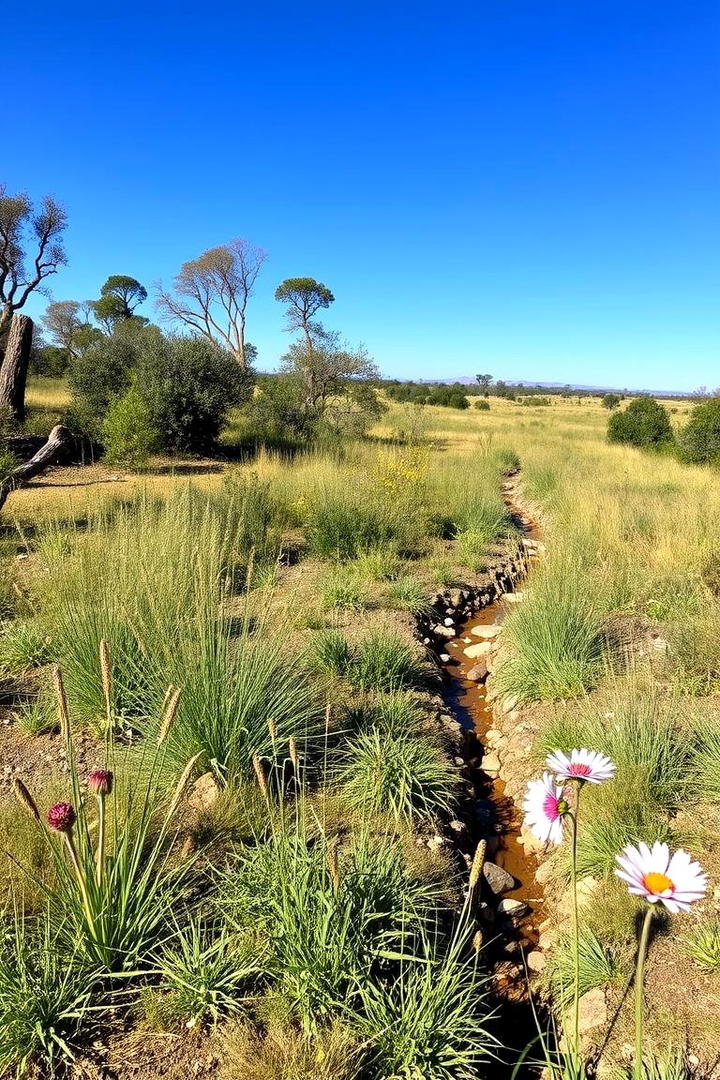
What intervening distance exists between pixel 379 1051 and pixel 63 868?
1.12m

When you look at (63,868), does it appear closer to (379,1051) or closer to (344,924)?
(344,924)

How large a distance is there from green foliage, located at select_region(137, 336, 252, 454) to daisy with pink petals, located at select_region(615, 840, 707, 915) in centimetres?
1392

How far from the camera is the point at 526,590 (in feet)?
19.5

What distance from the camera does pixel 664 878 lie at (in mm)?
1174

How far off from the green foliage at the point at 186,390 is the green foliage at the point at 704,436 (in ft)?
36.9

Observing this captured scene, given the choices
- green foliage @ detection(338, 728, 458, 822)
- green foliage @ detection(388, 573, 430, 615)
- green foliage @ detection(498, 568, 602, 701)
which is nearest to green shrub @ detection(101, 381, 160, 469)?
green foliage @ detection(388, 573, 430, 615)

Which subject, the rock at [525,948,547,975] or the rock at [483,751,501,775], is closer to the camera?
the rock at [525,948,547,975]

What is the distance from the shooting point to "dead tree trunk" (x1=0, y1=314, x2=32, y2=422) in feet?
40.2

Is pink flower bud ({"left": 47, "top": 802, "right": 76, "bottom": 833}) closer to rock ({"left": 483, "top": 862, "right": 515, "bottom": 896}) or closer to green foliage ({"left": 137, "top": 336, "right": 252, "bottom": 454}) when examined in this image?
rock ({"left": 483, "top": 862, "right": 515, "bottom": 896})

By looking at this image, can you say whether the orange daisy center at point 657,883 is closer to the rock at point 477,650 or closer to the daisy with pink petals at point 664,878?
the daisy with pink petals at point 664,878

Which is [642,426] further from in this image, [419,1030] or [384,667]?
[419,1030]

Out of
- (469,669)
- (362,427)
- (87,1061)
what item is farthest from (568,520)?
(362,427)

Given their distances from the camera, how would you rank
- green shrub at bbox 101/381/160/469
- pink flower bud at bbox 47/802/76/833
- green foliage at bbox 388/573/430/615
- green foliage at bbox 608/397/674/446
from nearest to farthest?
pink flower bud at bbox 47/802/76/833 → green foliage at bbox 388/573/430/615 → green shrub at bbox 101/381/160/469 → green foliage at bbox 608/397/674/446

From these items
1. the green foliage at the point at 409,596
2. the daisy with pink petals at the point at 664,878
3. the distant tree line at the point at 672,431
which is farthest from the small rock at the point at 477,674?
the distant tree line at the point at 672,431
